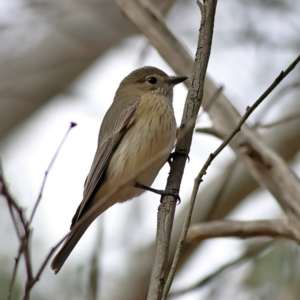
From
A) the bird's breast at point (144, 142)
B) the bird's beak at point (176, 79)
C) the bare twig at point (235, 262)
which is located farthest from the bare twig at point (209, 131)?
the bare twig at point (235, 262)

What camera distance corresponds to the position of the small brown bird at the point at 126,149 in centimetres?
492

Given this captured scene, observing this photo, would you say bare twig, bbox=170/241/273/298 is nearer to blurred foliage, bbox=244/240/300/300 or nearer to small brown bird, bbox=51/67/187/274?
blurred foliage, bbox=244/240/300/300

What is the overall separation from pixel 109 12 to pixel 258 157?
4.90 meters

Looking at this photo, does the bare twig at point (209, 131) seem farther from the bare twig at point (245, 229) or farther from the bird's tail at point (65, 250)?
the bird's tail at point (65, 250)

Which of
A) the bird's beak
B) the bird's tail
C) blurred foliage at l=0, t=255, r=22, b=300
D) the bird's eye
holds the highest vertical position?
the bird's eye

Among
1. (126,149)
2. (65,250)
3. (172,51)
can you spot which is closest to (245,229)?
(126,149)

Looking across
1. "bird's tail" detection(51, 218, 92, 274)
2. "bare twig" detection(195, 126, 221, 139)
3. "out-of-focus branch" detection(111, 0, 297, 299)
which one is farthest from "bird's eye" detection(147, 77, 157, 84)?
"bird's tail" detection(51, 218, 92, 274)

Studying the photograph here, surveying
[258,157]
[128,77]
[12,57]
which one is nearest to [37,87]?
[12,57]

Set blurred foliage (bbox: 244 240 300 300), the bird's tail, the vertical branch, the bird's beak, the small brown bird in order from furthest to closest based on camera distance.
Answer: blurred foliage (bbox: 244 240 300 300), the bird's beak, the small brown bird, the bird's tail, the vertical branch

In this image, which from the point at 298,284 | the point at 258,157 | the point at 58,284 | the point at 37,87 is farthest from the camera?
the point at 37,87

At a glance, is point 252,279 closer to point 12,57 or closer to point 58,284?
point 58,284

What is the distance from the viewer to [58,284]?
734 cm

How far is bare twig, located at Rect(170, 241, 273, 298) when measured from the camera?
16.8 ft

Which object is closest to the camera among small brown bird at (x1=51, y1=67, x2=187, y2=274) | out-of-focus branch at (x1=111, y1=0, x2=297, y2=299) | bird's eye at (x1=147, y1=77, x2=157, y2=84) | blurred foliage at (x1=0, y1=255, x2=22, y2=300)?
small brown bird at (x1=51, y1=67, x2=187, y2=274)
